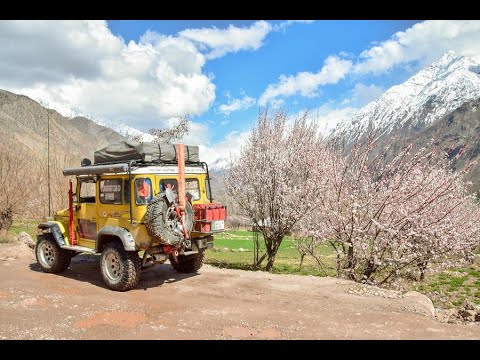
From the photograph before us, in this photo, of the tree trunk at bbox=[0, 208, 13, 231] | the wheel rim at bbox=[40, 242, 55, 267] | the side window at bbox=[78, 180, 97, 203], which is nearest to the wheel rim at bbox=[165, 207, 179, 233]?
the side window at bbox=[78, 180, 97, 203]

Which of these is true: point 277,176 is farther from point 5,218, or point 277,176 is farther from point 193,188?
point 5,218

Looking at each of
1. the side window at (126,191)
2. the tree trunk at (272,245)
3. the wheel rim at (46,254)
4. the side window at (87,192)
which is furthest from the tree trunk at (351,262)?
the wheel rim at (46,254)

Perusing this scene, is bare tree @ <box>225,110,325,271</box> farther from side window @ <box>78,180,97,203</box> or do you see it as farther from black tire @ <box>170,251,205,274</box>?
side window @ <box>78,180,97,203</box>

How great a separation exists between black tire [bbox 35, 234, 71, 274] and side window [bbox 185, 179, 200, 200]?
3869 mm

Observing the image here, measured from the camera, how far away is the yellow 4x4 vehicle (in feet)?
29.4

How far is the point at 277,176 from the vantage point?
1452 centimetres

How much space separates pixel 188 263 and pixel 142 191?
3221 millimetres

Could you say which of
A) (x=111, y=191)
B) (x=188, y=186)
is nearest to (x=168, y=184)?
(x=188, y=186)

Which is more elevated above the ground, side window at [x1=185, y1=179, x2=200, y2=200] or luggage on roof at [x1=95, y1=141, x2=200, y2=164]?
luggage on roof at [x1=95, y1=141, x2=200, y2=164]

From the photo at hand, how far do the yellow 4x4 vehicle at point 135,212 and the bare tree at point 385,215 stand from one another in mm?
4356

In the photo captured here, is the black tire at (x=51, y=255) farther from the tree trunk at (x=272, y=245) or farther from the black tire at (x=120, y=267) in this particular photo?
the tree trunk at (x=272, y=245)

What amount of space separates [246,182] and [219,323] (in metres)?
8.94

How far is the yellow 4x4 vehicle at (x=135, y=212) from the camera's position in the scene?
8961mm

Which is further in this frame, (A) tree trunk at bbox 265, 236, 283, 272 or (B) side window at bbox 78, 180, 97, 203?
(A) tree trunk at bbox 265, 236, 283, 272
